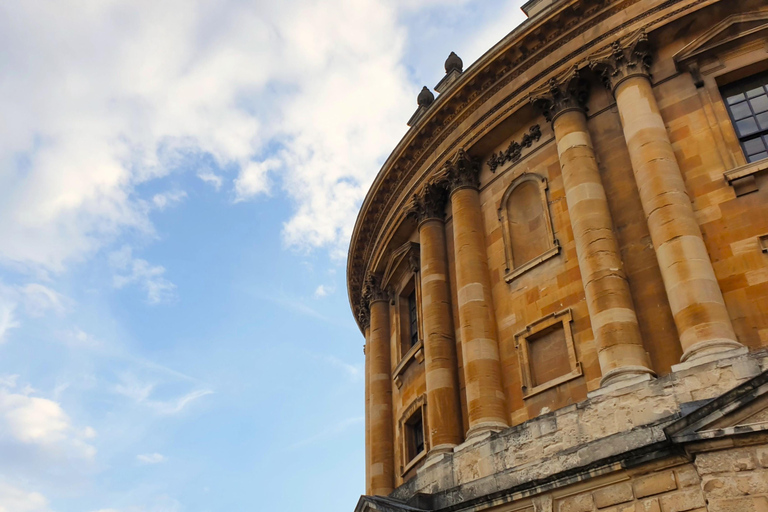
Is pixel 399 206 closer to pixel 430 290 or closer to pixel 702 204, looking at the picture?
pixel 430 290

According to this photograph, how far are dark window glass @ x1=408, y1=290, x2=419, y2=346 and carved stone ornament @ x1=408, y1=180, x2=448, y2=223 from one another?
3.64 m

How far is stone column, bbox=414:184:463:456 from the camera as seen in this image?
2019cm

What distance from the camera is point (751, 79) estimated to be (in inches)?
754

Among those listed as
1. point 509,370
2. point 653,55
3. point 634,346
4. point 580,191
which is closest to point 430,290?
point 509,370

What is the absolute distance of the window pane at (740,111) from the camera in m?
18.5

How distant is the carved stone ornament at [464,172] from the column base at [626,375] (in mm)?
8891

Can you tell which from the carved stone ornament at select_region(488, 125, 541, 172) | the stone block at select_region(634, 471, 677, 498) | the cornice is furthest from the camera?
the carved stone ornament at select_region(488, 125, 541, 172)

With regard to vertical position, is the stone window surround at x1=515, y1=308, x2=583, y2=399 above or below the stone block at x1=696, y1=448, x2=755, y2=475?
above

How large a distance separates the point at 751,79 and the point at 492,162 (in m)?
7.37

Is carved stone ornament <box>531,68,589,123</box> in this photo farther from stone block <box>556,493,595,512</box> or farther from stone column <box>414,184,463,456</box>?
stone block <box>556,493,595,512</box>

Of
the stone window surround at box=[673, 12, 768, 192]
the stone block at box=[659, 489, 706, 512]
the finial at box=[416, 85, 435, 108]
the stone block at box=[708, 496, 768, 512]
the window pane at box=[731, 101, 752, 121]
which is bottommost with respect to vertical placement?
the stone block at box=[708, 496, 768, 512]

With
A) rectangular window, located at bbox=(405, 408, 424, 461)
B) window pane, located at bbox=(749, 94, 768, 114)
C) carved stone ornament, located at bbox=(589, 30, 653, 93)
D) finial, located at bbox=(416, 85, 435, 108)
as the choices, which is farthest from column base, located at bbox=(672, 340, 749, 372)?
finial, located at bbox=(416, 85, 435, 108)

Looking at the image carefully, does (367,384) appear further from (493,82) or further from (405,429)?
(493,82)

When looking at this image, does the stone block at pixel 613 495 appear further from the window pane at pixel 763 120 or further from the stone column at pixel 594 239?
the window pane at pixel 763 120
